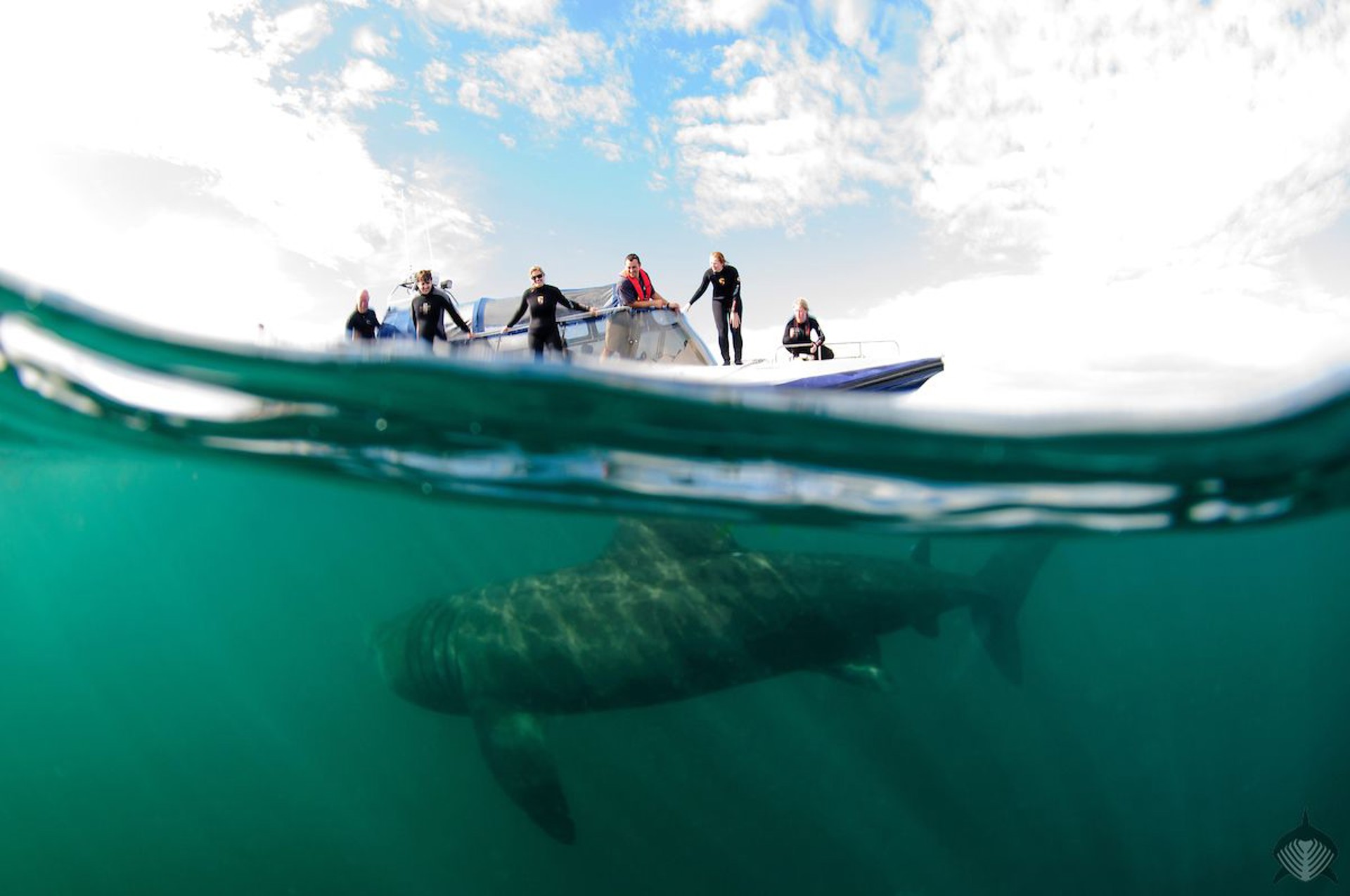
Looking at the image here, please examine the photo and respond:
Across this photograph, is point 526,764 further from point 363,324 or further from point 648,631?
point 363,324

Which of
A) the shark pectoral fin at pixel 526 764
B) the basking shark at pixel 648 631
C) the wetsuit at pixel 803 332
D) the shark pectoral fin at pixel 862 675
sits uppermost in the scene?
the wetsuit at pixel 803 332

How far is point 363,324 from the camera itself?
10430 millimetres

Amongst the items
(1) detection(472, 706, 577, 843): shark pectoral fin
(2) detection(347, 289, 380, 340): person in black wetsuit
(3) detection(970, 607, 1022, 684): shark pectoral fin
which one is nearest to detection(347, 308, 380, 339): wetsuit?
(2) detection(347, 289, 380, 340): person in black wetsuit

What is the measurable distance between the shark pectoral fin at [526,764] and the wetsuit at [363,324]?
234 inches

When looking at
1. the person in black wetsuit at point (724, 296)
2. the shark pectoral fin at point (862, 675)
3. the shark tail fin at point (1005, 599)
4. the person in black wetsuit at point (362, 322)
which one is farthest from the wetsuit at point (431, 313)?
the shark tail fin at point (1005, 599)

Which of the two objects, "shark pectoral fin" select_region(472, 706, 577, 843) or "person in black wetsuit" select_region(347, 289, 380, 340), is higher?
"person in black wetsuit" select_region(347, 289, 380, 340)

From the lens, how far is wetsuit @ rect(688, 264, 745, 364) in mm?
11438

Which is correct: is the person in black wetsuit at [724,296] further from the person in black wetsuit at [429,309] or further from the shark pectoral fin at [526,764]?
the shark pectoral fin at [526,764]

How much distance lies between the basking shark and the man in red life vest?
3703 mm

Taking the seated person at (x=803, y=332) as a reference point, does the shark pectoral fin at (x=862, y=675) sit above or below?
below

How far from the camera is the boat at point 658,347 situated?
914 centimetres

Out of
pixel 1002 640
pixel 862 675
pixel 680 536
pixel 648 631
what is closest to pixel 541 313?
pixel 680 536

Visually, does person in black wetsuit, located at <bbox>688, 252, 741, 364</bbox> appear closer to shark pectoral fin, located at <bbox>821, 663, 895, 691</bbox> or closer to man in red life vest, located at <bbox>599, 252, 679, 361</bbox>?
man in red life vest, located at <bbox>599, 252, 679, 361</bbox>

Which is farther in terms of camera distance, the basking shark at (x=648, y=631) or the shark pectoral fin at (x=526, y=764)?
the basking shark at (x=648, y=631)
